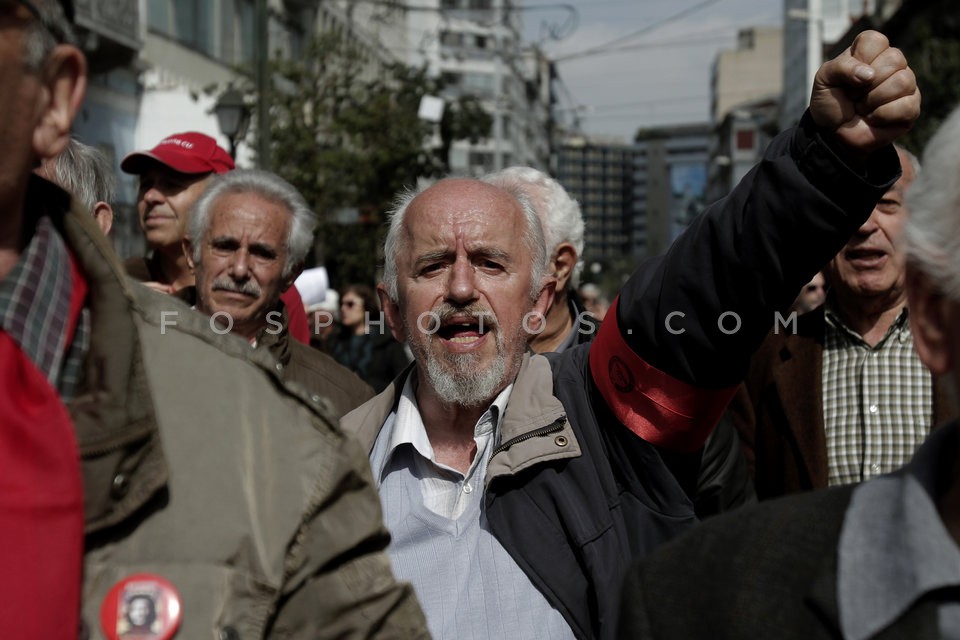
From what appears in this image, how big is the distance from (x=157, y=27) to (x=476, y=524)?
24329mm

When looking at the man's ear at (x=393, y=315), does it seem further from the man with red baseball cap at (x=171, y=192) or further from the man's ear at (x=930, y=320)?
the man's ear at (x=930, y=320)

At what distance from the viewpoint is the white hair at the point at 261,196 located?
4.75 m

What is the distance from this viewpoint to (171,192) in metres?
5.30

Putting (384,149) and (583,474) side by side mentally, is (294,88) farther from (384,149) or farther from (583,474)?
(583,474)

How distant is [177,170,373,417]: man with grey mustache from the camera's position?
459 centimetres

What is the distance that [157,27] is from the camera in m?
25.9

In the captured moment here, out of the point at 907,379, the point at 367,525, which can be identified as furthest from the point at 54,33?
the point at 907,379

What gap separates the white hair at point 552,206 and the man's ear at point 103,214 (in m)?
1.41

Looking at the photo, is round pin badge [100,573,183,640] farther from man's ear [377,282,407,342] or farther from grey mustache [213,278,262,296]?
grey mustache [213,278,262,296]

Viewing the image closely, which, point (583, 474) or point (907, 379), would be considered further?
point (907, 379)

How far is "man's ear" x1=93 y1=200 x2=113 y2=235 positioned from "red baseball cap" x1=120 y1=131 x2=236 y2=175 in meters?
1.03

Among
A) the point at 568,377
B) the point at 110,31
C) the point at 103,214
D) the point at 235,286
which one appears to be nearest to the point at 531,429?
the point at 568,377

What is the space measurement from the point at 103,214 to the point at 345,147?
18.8 m

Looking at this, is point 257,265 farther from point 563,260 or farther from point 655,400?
point 655,400
